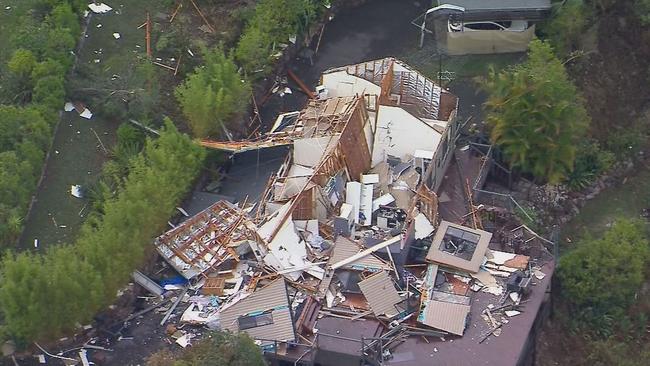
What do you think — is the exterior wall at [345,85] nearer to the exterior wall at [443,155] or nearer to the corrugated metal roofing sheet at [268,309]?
the exterior wall at [443,155]

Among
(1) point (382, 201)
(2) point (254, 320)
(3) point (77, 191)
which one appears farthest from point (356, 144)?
(3) point (77, 191)

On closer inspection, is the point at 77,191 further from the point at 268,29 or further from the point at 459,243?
→ the point at 459,243

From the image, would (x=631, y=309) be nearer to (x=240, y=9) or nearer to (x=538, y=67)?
(x=538, y=67)

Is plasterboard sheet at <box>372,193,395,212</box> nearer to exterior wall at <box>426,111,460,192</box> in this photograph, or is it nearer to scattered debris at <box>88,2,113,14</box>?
exterior wall at <box>426,111,460,192</box>

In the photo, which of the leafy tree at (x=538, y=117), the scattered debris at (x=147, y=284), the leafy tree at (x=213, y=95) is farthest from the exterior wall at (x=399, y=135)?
the scattered debris at (x=147, y=284)

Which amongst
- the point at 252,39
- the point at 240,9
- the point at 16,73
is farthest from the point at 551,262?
the point at 16,73
